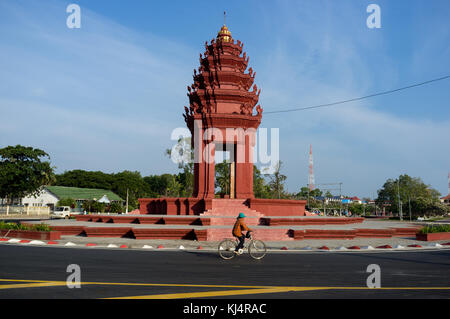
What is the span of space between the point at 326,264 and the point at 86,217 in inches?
785

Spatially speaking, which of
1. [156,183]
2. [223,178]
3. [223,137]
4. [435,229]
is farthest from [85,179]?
[435,229]

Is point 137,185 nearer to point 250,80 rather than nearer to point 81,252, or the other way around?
point 250,80

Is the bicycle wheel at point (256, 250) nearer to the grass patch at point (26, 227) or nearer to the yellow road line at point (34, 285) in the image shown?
the yellow road line at point (34, 285)

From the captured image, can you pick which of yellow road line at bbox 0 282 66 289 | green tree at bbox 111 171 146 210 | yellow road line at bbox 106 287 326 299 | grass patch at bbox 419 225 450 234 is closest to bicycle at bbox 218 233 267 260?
yellow road line at bbox 106 287 326 299

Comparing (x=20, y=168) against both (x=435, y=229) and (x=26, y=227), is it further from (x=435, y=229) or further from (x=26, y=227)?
(x=435, y=229)

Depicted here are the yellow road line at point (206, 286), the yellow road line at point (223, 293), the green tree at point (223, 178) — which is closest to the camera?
the yellow road line at point (223, 293)

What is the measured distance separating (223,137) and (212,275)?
62.5ft

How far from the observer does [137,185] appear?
92.4 m

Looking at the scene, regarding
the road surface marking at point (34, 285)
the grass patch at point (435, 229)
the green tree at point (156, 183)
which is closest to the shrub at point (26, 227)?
the road surface marking at point (34, 285)

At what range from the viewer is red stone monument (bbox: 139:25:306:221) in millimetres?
25891

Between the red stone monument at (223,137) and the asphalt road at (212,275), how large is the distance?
12.5 m

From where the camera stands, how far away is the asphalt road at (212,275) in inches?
271
